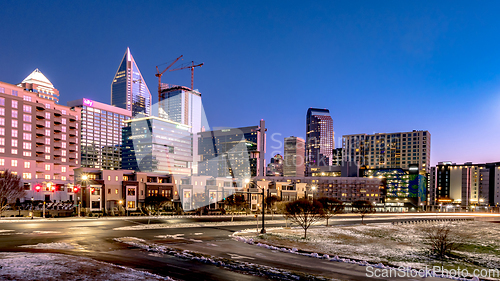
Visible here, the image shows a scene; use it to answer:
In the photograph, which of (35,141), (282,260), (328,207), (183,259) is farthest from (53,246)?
(35,141)

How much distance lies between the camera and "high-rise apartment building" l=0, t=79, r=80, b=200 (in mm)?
111125

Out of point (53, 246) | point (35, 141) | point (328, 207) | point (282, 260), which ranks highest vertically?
point (35, 141)

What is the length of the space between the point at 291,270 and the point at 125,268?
35.0 feet

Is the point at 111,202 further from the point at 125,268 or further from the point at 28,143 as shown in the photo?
the point at 125,268

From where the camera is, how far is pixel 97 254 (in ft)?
81.4

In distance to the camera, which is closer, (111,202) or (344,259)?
(344,259)

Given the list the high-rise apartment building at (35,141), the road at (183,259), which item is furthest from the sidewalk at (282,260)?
the high-rise apartment building at (35,141)

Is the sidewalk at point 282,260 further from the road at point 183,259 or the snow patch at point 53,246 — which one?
the snow patch at point 53,246

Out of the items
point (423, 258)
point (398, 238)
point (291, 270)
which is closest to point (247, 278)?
point (291, 270)

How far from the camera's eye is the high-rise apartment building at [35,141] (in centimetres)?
11112

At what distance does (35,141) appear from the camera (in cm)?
11981

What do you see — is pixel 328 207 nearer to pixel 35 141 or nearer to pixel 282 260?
pixel 282 260

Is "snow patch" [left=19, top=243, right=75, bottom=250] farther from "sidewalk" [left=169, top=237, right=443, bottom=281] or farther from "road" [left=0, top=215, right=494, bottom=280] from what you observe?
"sidewalk" [left=169, top=237, right=443, bottom=281]

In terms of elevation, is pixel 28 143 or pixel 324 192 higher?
pixel 28 143
